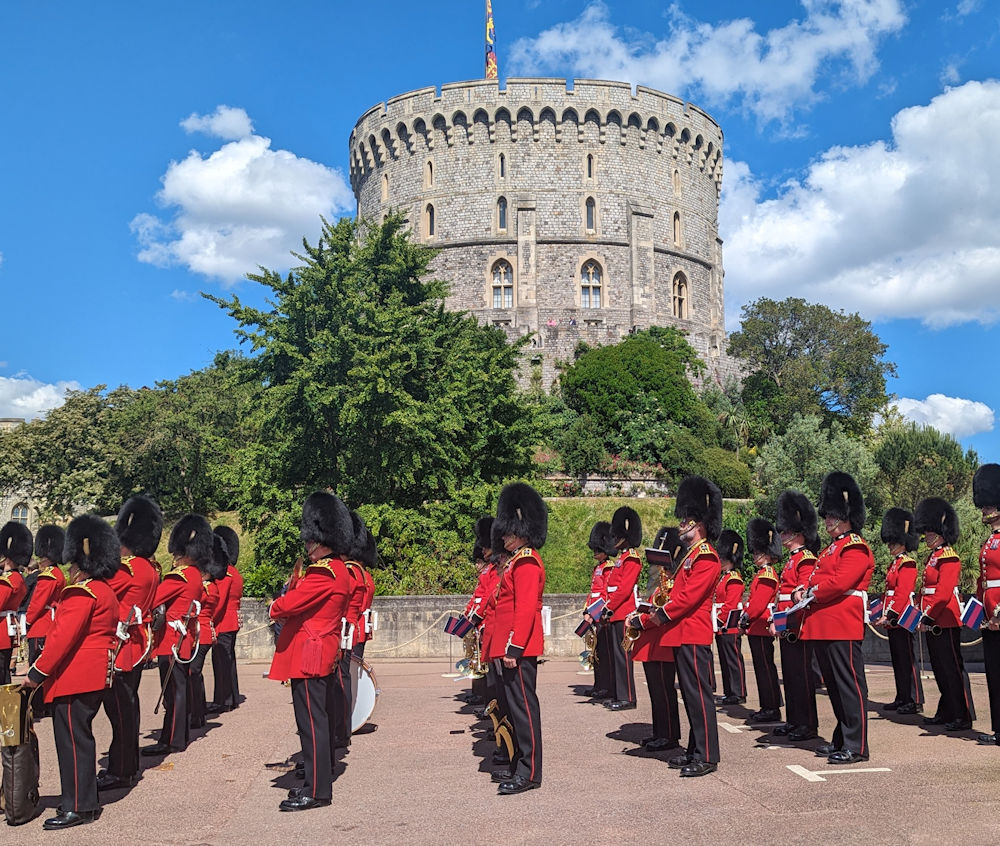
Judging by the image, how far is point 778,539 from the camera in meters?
12.0

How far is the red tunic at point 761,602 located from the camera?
11.0 meters

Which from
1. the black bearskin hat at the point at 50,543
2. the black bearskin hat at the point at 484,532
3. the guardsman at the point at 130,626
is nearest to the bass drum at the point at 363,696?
the guardsman at the point at 130,626

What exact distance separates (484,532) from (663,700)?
4.21m

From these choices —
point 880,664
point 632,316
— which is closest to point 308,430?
point 880,664

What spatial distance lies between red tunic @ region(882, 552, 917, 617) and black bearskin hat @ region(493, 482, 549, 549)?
4.73m

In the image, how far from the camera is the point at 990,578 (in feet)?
29.5

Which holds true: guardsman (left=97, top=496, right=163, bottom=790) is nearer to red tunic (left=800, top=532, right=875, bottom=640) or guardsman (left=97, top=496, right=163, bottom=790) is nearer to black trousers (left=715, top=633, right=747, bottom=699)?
red tunic (left=800, top=532, right=875, bottom=640)

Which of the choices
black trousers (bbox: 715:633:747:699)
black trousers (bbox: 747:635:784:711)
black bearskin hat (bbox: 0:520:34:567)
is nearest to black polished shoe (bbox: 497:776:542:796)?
black trousers (bbox: 747:635:784:711)

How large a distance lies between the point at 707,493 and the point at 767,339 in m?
51.9

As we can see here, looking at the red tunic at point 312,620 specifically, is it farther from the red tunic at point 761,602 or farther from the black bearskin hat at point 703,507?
the red tunic at point 761,602

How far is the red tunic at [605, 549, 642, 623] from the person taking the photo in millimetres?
11453

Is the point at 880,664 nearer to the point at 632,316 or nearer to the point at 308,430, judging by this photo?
the point at 308,430

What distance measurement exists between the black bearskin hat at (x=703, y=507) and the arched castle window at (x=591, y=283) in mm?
51986

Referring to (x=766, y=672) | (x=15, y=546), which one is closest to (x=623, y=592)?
(x=766, y=672)
